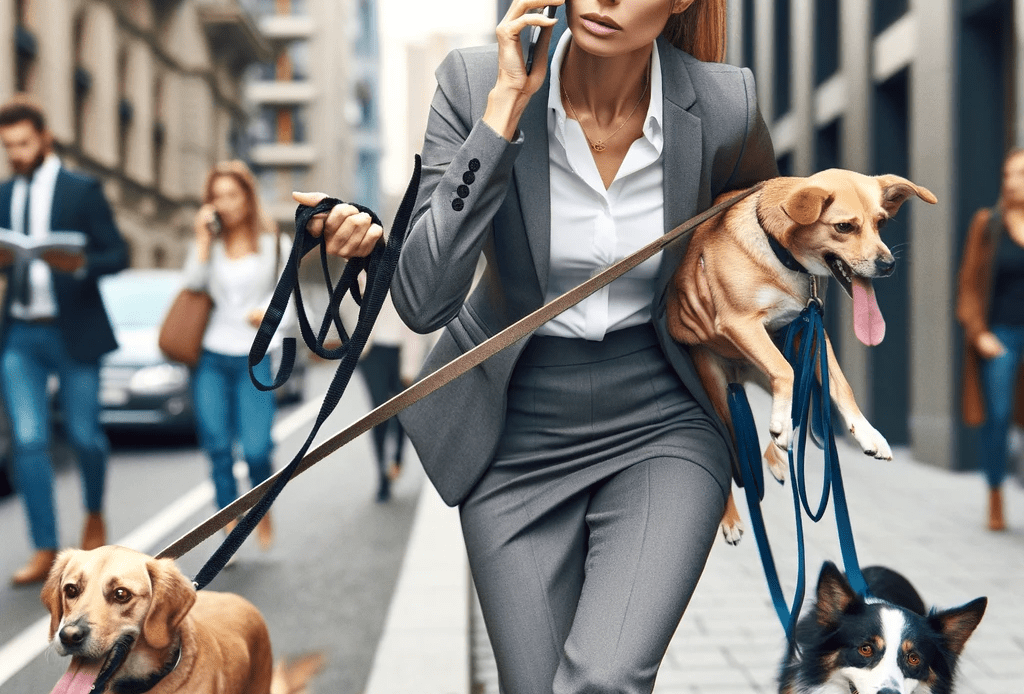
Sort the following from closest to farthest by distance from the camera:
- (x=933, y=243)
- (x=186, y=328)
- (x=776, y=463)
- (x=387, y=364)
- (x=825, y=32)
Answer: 1. (x=776, y=463)
2. (x=186, y=328)
3. (x=387, y=364)
4. (x=933, y=243)
5. (x=825, y=32)

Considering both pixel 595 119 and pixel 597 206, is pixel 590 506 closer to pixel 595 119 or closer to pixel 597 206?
pixel 597 206

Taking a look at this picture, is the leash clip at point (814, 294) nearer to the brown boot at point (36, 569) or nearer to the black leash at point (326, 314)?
the black leash at point (326, 314)

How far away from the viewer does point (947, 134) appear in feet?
31.8

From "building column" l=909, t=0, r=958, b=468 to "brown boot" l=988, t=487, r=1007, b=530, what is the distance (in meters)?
2.68

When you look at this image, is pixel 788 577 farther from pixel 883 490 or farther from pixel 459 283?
pixel 459 283

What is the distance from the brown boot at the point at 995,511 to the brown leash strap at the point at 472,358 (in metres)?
5.59

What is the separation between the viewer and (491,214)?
209cm

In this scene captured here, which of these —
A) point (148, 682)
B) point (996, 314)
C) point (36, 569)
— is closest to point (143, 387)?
point (36, 569)

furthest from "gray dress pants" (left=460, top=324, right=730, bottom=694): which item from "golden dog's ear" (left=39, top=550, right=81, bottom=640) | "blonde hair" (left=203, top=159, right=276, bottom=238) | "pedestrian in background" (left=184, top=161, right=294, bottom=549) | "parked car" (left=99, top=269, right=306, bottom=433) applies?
"parked car" (left=99, top=269, right=306, bottom=433)

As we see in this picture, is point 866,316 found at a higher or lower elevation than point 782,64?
lower

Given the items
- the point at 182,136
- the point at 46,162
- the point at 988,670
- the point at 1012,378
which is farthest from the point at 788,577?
the point at 182,136

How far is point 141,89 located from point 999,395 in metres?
29.2

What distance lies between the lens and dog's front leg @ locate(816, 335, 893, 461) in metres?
1.98

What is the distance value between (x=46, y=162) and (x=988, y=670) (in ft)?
17.3
